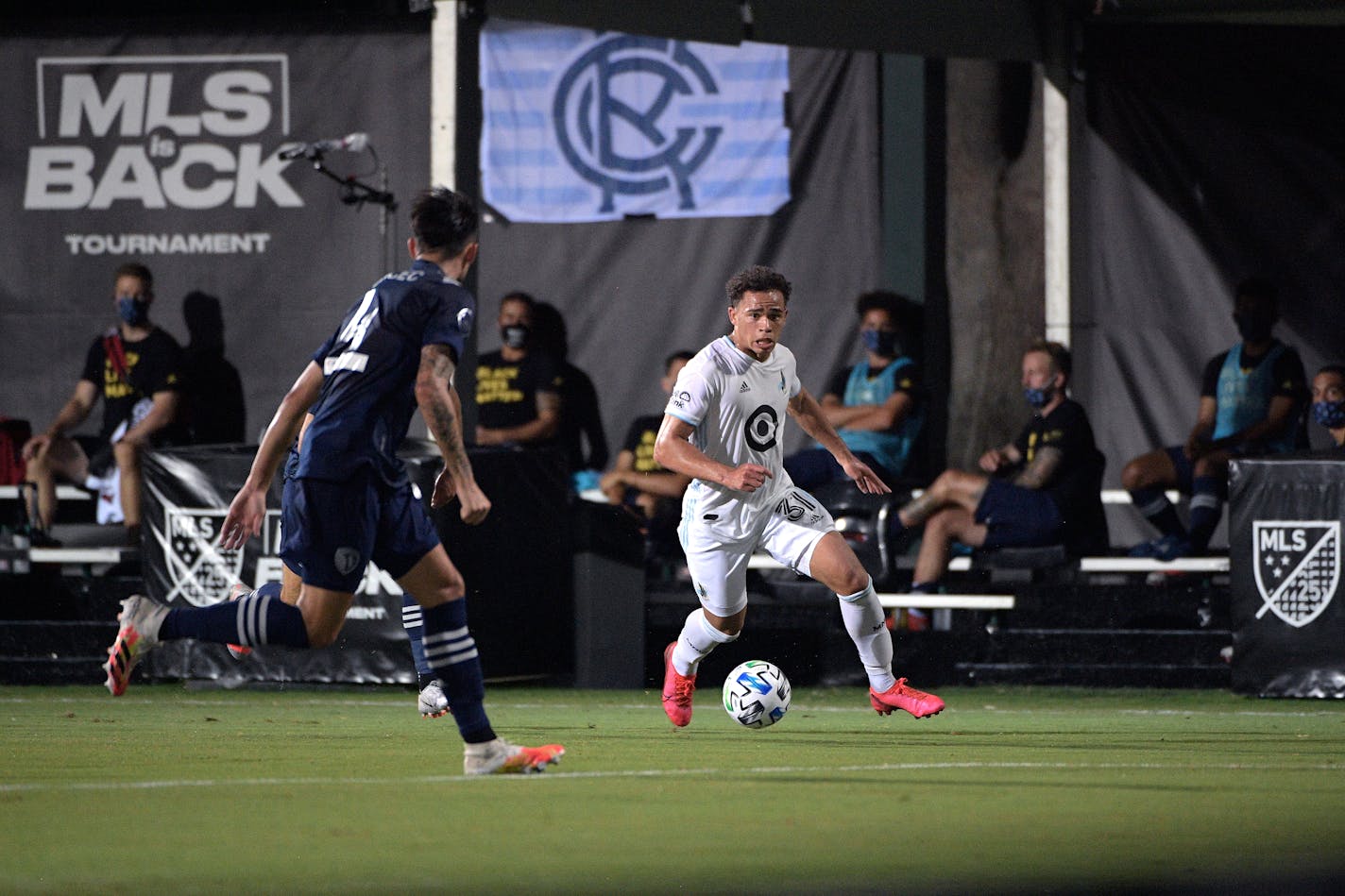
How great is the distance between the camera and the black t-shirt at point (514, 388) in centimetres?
1538

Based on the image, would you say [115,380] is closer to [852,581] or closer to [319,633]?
[852,581]

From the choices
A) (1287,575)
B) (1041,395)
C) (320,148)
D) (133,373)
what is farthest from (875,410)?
(133,373)

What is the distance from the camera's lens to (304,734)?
9.93 m

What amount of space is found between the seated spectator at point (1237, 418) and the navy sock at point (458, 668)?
284 inches

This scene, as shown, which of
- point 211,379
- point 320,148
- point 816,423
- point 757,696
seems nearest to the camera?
point 757,696

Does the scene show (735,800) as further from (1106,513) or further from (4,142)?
(4,142)

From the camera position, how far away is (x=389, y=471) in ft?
24.9

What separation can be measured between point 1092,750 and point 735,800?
2.64m

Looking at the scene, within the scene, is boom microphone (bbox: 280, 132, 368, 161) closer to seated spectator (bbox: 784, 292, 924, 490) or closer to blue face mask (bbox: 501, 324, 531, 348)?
blue face mask (bbox: 501, 324, 531, 348)

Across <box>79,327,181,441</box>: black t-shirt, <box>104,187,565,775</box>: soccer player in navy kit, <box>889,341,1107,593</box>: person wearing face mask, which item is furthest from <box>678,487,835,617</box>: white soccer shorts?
<box>79,327,181,441</box>: black t-shirt

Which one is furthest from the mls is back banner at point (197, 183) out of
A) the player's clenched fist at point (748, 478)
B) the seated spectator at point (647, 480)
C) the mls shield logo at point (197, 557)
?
the player's clenched fist at point (748, 478)

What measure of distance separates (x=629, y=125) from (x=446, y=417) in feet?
28.9

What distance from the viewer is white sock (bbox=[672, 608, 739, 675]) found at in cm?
1034

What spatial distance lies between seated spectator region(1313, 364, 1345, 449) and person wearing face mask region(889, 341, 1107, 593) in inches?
54.3
